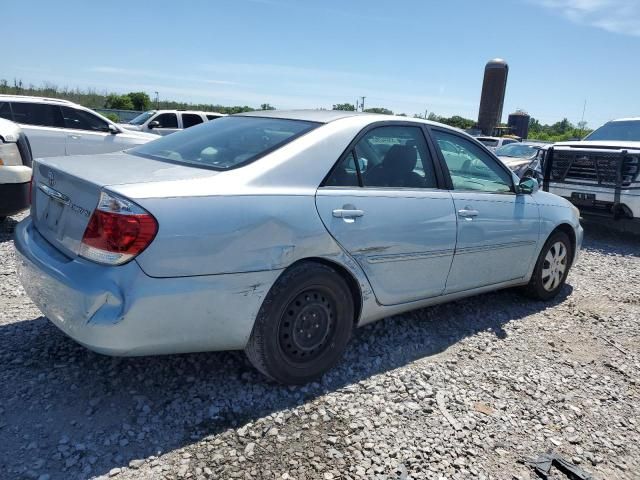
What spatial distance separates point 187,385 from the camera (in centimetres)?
304

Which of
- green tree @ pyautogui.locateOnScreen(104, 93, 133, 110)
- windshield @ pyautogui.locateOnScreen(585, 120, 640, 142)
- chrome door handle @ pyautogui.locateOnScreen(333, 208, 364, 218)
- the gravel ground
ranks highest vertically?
green tree @ pyautogui.locateOnScreen(104, 93, 133, 110)

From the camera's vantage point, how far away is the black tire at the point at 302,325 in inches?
113

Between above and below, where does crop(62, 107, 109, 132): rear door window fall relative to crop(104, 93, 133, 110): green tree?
below

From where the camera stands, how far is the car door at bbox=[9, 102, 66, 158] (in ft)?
29.7

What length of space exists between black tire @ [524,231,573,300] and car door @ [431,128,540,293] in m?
0.25

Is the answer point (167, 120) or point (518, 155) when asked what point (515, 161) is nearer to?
point (518, 155)

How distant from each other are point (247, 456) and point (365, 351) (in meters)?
1.34

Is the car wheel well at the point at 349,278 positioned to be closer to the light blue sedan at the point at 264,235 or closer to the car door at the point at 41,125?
the light blue sedan at the point at 264,235

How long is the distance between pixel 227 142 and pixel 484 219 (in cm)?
198

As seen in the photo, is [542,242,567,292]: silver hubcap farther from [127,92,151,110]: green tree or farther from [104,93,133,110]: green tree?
[127,92,151,110]: green tree

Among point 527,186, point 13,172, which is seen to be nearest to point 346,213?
point 527,186

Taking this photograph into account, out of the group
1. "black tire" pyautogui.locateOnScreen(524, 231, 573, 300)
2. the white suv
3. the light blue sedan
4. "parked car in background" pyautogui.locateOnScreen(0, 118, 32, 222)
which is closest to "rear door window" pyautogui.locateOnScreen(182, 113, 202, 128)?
the white suv

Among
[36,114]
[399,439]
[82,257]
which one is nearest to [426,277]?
[399,439]

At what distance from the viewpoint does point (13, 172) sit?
556cm
